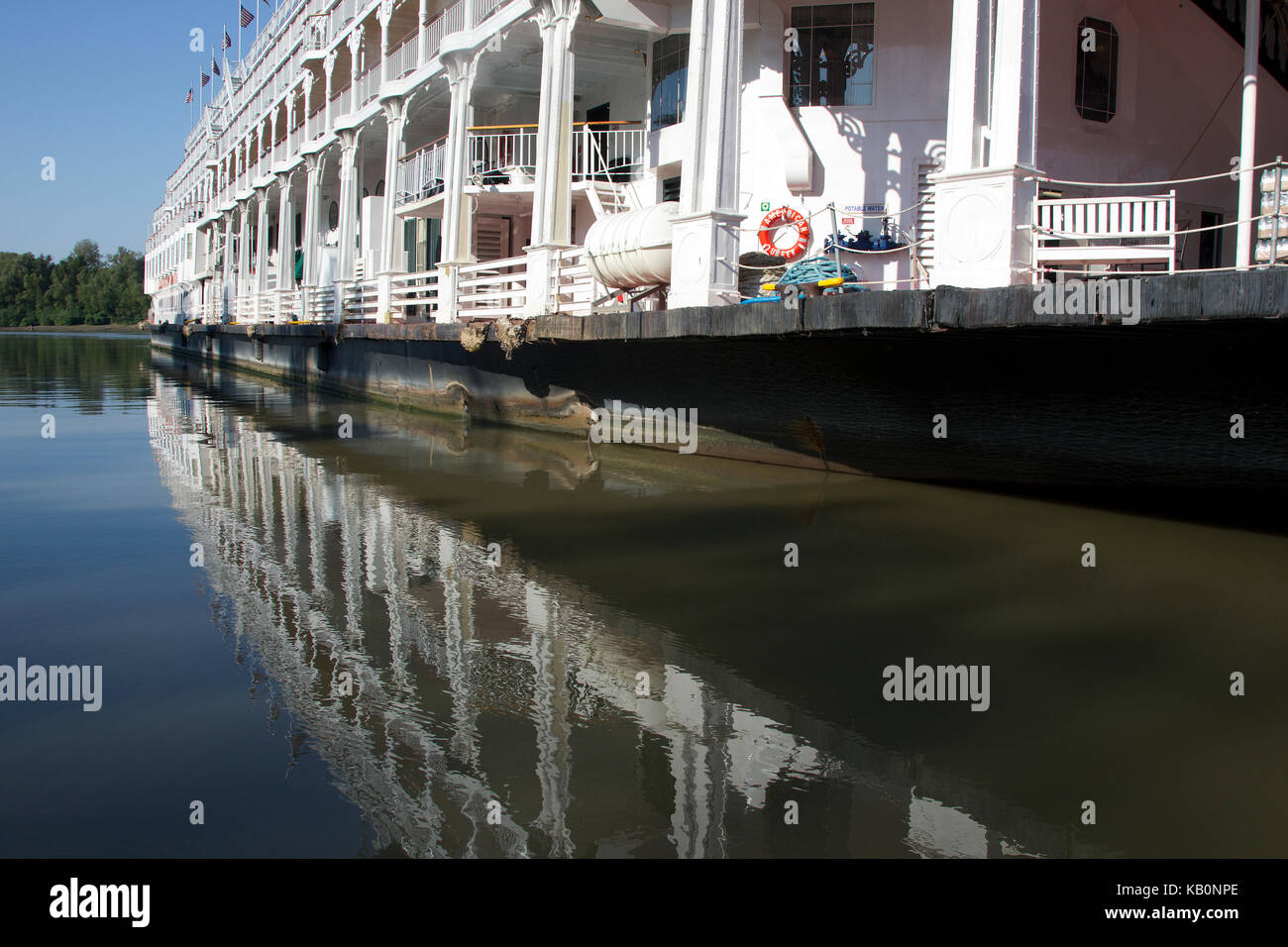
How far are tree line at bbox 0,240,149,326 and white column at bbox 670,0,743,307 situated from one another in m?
141

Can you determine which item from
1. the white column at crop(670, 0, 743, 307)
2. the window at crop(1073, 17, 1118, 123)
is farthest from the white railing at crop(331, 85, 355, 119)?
the window at crop(1073, 17, 1118, 123)

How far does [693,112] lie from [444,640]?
8177mm

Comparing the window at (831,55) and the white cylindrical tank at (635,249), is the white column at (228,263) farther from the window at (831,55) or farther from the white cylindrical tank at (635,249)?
the white cylindrical tank at (635,249)

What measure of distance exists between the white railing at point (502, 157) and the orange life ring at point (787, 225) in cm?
589

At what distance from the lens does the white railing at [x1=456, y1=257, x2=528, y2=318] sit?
53.3ft

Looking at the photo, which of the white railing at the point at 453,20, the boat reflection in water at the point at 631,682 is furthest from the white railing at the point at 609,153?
the boat reflection in water at the point at 631,682

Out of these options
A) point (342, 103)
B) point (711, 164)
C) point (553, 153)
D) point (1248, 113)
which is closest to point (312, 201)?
point (342, 103)

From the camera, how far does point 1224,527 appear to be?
866cm

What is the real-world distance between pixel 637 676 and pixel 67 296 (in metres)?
155

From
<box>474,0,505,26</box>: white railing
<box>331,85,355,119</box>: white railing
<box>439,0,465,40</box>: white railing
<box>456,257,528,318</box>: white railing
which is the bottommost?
<box>456,257,528,318</box>: white railing

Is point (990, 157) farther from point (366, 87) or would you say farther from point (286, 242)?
point (286, 242)

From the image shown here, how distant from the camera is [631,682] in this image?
206 inches

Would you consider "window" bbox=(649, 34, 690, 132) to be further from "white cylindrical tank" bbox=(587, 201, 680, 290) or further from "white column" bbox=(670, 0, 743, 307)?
"white column" bbox=(670, 0, 743, 307)

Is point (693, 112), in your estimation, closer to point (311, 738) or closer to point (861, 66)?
point (861, 66)
